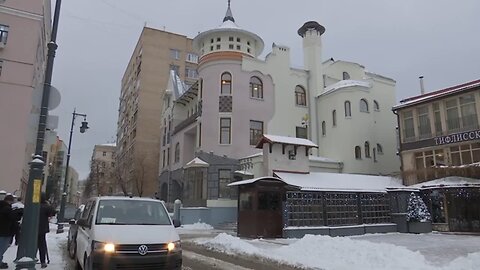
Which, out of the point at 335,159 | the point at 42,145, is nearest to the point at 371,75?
the point at 335,159

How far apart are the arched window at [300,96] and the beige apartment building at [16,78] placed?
22.8 meters

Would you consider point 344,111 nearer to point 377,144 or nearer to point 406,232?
point 377,144

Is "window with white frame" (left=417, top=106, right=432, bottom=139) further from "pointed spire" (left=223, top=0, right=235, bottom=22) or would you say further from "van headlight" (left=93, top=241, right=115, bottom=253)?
"van headlight" (left=93, top=241, right=115, bottom=253)

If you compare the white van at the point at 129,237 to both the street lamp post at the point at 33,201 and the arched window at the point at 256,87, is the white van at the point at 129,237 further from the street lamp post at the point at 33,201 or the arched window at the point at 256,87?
the arched window at the point at 256,87

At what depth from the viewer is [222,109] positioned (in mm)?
34250

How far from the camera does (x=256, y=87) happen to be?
35.9m

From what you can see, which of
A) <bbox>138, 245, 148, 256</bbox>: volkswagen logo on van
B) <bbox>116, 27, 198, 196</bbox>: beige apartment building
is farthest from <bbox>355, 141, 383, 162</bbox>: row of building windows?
<bbox>138, 245, 148, 256</bbox>: volkswagen logo on van

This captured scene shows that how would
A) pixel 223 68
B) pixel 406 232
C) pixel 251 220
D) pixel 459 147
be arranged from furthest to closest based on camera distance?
pixel 223 68 < pixel 459 147 < pixel 406 232 < pixel 251 220

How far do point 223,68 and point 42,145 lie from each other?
27387 millimetres

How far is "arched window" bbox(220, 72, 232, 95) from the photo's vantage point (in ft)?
114

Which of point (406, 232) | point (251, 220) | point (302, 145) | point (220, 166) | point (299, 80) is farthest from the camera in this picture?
point (299, 80)

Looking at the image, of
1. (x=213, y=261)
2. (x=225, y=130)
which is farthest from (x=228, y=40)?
(x=213, y=261)

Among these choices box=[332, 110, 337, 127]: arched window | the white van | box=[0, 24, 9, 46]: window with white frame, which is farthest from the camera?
box=[332, 110, 337, 127]: arched window

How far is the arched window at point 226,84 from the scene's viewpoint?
34625mm
